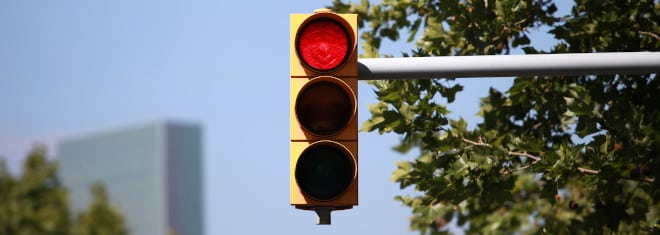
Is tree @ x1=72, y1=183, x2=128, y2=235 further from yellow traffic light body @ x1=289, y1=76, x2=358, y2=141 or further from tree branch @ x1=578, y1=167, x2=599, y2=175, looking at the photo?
yellow traffic light body @ x1=289, y1=76, x2=358, y2=141

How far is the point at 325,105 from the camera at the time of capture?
609 cm

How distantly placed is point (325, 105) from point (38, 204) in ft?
166

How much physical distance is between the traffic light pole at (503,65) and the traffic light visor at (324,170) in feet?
1.85

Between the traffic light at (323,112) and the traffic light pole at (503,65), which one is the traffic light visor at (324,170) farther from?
the traffic light pole at (503,65)

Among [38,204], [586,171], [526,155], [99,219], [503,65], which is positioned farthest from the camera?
[99,219]

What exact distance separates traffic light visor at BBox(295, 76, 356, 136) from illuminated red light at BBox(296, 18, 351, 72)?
97mm

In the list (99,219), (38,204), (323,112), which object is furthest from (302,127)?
(99,219)

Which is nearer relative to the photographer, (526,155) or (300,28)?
(300,28)

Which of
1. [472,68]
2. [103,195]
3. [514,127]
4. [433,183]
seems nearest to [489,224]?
[514,127]

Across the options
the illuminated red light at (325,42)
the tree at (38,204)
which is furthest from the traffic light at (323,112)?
the tree at (38,204)

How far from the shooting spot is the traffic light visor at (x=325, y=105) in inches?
238

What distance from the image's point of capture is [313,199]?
5973 mm

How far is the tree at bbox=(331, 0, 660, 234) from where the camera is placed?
1014 centimetres

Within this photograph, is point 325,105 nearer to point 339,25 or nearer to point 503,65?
point 339,25
